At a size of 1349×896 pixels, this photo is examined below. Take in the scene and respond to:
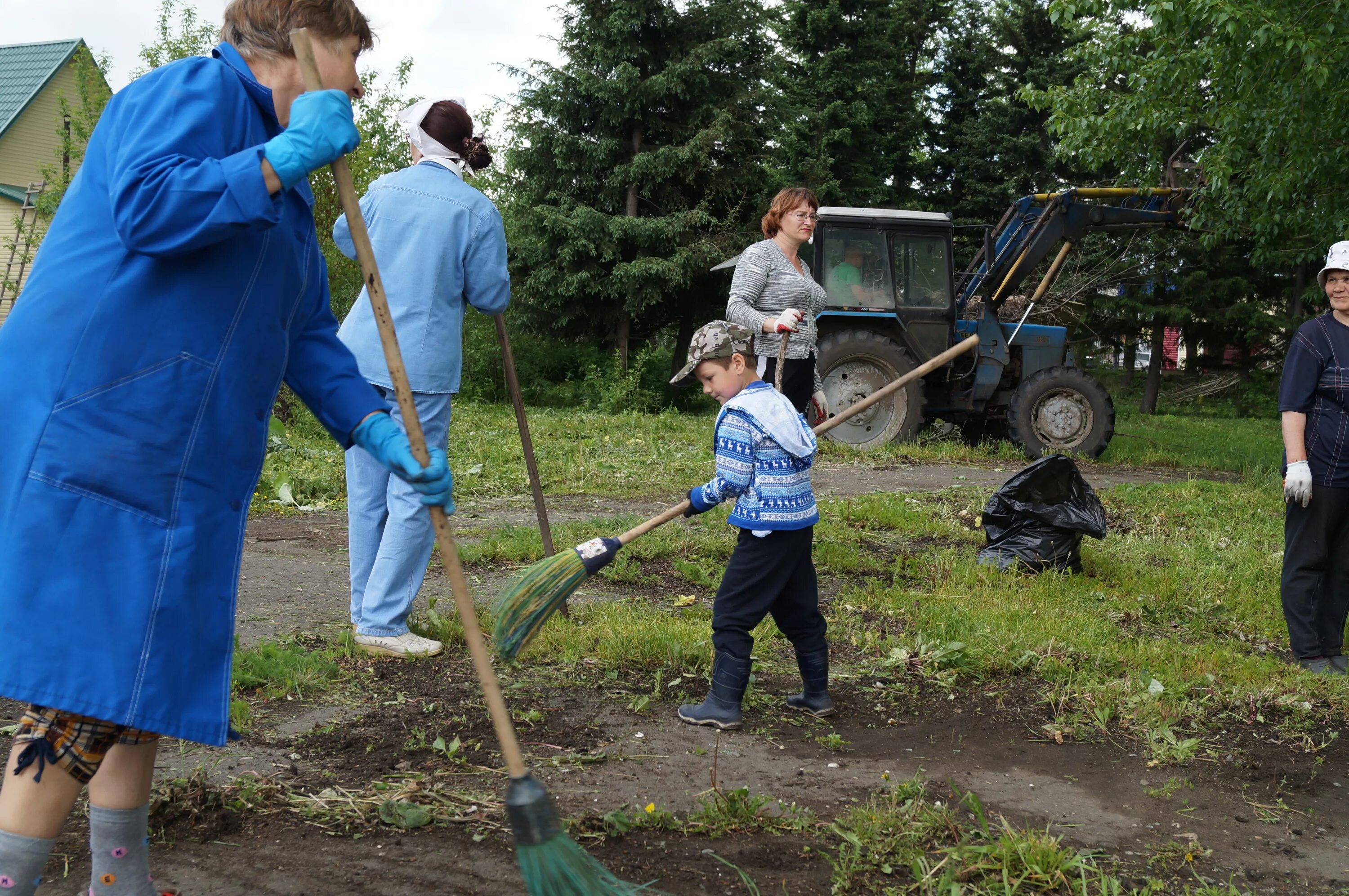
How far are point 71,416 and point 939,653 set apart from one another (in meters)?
3.42

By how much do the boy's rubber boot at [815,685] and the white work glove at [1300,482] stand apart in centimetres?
A: 224

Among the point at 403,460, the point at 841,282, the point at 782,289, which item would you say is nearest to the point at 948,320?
the point at 841,282

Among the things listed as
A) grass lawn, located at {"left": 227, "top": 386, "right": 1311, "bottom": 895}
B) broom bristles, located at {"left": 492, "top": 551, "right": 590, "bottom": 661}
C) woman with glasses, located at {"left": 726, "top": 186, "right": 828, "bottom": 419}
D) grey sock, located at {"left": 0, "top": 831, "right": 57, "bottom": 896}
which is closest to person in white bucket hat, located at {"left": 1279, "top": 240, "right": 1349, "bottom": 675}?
grass lawn, located at {"left": 227, "top": 386, "right": 1311, "bottom": 895}

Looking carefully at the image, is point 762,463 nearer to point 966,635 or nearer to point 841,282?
point 966,635

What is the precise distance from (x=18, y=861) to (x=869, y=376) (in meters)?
10.4

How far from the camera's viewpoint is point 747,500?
12.0 feet

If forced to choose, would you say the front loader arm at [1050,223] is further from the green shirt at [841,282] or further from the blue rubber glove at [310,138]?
the blue rubber glove at [310,138]

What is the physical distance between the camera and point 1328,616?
4.68 metres

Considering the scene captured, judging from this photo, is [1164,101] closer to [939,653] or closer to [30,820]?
[939,653]

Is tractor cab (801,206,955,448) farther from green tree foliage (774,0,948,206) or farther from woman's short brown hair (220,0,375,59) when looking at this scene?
woman's short brown hair (220,0,375,59)

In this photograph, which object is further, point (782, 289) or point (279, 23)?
point (782, 289)

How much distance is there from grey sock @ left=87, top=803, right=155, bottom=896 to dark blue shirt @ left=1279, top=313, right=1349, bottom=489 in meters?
4.45

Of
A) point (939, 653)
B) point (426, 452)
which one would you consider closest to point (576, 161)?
→ point (939, 653)

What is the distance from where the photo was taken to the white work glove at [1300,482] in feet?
14.8
